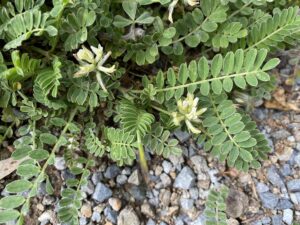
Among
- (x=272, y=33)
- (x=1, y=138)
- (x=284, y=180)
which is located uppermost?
(x=272, y=33)

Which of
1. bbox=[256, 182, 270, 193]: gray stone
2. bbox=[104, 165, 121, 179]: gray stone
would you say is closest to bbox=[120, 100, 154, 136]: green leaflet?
bbox=[104, 165, 121, 179]: gray stone

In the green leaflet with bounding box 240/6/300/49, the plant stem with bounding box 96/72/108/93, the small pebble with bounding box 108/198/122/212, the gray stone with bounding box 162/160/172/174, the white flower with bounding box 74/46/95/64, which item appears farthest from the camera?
the gray stone with bounding box 162/160/172/174

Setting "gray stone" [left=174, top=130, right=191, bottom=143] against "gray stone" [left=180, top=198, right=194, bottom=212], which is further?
"gray stone" [left=174, top=130, right=191, bottom=143]

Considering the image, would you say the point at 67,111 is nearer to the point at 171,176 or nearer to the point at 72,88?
the point at 72,88

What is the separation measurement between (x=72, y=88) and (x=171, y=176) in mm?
514

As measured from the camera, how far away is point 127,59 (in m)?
2.00

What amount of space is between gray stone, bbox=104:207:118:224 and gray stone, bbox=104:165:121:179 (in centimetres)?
12

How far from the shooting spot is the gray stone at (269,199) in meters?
2.04

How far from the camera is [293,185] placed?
208 centimetres

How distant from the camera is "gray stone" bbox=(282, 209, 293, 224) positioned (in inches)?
78.9

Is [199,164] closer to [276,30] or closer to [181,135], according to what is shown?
[181,135]

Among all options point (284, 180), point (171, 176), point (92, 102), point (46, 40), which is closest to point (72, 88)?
point (92, 102)

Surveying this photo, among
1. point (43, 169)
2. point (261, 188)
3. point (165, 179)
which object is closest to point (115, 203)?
point (165, 179)

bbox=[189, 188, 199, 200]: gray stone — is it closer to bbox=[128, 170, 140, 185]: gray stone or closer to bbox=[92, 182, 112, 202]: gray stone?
bbox=[128, 170, 140, 185]: gray stone
